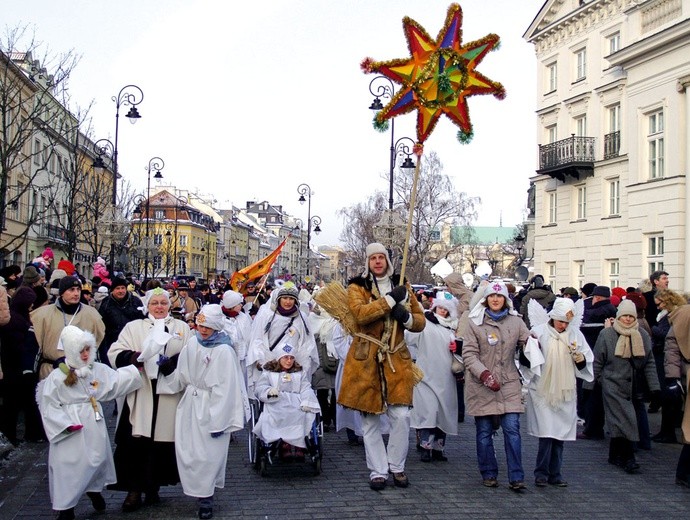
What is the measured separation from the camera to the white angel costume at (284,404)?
26.6 ft

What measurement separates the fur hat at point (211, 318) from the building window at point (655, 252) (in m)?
Answer: 22.1

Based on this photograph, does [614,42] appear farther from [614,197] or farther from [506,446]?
[506,446]

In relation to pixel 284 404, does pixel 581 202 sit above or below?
above

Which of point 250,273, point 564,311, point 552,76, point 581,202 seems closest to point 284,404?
point 564,311

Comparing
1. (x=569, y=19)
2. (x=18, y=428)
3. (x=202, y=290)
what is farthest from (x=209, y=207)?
(x=18, y=428)

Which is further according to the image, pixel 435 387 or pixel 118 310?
pixel 118 310

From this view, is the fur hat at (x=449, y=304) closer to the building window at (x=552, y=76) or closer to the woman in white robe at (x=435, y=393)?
the woman in white robe at (x=435, y=393)

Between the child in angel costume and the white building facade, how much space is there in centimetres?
2144

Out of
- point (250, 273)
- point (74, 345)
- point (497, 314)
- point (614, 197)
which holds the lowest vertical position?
point (74, 345)

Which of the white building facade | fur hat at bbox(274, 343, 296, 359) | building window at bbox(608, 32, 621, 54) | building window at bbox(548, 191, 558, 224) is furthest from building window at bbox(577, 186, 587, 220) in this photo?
fur hat at bbox(274, 343, 296, 359)

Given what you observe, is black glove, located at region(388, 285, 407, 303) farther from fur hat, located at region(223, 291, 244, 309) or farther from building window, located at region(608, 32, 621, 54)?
building window, located at region(608, 32, 621, 54)

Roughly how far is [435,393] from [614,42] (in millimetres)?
24322

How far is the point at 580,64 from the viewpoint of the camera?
105 ft

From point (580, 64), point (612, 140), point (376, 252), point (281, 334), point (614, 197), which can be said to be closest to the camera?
point (376, 252)
